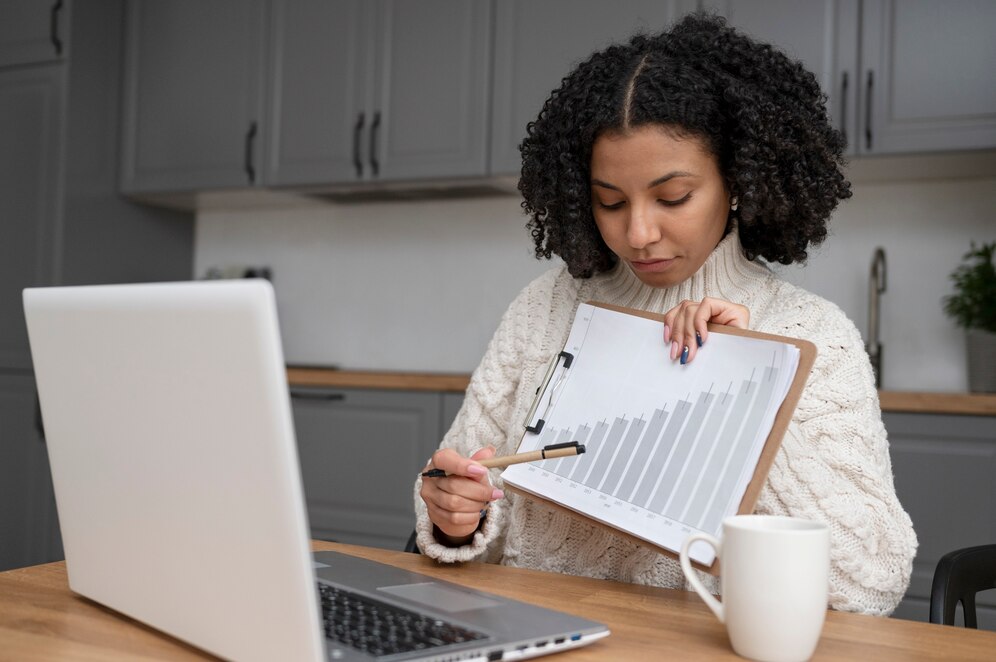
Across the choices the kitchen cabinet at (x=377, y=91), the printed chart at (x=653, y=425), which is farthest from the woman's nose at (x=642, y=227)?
the kitchen cabinet at (x=377, y=91)

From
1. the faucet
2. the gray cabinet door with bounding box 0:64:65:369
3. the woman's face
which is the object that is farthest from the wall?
the woman's face

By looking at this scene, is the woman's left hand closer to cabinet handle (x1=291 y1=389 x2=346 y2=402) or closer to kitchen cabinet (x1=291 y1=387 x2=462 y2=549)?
kitchen cabinet (x1=291 y1=387 x2=462 y2=549)

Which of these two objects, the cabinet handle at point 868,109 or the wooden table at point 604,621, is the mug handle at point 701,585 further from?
the cabinet handle at point 868,109

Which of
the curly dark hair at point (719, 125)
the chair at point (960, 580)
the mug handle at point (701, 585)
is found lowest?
the chair at point (960, 580)

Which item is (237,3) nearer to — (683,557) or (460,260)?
(460,260)

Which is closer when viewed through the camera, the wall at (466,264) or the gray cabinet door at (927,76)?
the gray cabinet door at (927,76)

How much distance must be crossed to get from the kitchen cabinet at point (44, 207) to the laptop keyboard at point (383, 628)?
107 inches

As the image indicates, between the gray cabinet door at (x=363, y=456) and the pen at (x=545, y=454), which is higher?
the pen at (x=545, y=454)

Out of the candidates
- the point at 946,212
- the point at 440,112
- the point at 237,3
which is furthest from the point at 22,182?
the point at 946,212

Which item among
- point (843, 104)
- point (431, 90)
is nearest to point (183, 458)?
point (843, 104)

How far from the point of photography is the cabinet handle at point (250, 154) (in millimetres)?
3057

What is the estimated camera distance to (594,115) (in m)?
1.13

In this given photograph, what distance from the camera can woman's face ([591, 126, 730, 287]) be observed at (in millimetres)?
1088

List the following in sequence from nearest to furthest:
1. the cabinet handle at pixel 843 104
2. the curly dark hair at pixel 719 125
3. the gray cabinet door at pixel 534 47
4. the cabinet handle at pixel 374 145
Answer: the curly dark hair at pixel 719 125
the cabinet handle at pixel 843 104
the gray cabinet door at pixel 534 47
the cabinet handle at pixel 374 145
